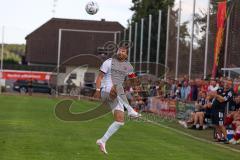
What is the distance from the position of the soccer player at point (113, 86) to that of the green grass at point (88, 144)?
690 mm

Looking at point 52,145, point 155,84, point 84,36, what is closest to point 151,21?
point 155,84

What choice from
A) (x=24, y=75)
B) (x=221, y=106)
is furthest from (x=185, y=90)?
(x=24, y=75)

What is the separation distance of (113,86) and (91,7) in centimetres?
1727

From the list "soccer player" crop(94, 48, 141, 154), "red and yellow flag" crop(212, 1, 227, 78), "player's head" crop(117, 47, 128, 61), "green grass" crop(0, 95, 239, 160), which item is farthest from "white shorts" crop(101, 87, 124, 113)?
"red and yellow flag" crop(212, 1, 227, 78)

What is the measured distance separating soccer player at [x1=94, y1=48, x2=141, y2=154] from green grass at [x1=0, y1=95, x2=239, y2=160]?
0.69 m

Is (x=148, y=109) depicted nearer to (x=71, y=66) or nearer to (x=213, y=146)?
(x=213, y=146)

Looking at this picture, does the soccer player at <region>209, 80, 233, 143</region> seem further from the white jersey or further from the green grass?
the white jersey

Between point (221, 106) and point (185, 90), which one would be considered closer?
point (221, 106)

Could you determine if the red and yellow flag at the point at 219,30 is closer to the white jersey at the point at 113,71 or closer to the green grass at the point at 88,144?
the green grass at the point at 88,144

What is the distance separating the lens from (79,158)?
13266 millimetres

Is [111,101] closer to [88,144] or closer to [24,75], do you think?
[88,144]

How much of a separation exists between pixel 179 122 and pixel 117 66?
47.9 ft

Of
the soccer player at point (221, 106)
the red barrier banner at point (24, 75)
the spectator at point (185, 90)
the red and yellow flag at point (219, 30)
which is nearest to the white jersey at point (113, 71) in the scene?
the soccer player at point (221, 106)

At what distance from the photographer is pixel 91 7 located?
1195 inches
